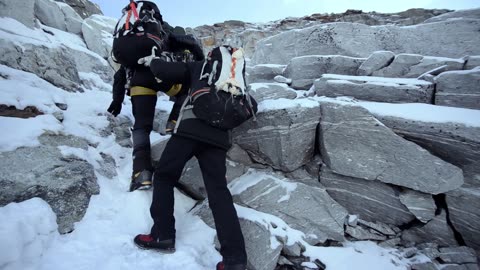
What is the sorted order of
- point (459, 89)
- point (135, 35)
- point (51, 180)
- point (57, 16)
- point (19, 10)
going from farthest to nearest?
1. point (57, 16)
2. point (19, 10)
3. point (459, 89)
4. point (135, 35)
5. point (51, 180)

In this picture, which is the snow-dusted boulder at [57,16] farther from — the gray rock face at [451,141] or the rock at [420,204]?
the rock at [420,204]

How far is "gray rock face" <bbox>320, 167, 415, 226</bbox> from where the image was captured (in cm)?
525

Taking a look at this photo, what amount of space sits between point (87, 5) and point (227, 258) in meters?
27.3

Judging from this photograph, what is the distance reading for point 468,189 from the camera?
4.88m

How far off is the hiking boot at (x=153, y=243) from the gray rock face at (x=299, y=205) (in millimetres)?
1781

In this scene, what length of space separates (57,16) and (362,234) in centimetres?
1725

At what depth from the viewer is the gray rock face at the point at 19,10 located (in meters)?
8.20

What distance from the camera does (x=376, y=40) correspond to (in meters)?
10.8

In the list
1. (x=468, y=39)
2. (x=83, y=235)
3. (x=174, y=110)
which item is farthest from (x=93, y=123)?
(x=468, y=39)

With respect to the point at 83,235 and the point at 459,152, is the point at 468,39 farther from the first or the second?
the point at 83,235

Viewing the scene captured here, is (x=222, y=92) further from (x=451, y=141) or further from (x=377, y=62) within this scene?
(x=377, y=62)

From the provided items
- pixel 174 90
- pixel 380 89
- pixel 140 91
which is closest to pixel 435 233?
pixel 380 89

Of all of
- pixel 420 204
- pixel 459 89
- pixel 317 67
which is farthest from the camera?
pixel 317 67

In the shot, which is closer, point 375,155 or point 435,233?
point 435,233
